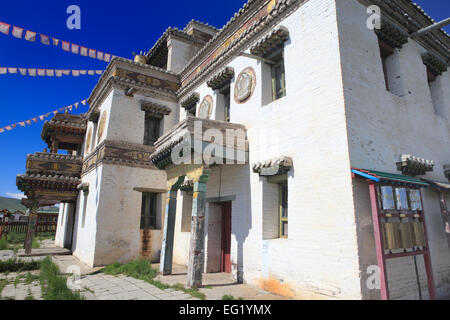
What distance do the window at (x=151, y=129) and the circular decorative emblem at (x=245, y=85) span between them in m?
5.11

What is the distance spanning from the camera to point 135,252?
34.4 ft

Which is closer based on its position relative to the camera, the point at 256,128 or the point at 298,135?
the point at 298,135

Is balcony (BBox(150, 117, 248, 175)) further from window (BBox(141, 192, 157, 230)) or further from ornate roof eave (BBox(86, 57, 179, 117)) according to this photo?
ornate roof eave (BBox(86, 57, 179, 117))

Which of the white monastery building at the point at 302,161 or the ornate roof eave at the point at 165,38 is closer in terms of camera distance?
the white monastery building at the point at 302,161

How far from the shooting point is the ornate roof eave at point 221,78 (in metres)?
8.86

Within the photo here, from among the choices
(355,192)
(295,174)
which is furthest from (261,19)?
(355,192)

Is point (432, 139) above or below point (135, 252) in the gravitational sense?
above

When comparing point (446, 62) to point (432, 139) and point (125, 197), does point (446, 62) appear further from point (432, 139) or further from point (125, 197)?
point (125, 197)

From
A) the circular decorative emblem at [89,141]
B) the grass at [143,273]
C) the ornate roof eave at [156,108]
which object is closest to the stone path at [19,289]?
the grass at [143,273]

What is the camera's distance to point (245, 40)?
8312 millimetres

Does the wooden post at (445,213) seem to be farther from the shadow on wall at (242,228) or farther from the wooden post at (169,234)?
the wooden post at (169,234)

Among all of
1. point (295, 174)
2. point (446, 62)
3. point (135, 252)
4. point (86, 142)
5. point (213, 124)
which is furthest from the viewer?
point (86, 142)

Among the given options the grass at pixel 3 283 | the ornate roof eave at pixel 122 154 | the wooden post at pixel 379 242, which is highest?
the ornate roof eave at pixel 122 154

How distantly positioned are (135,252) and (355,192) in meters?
8.62
